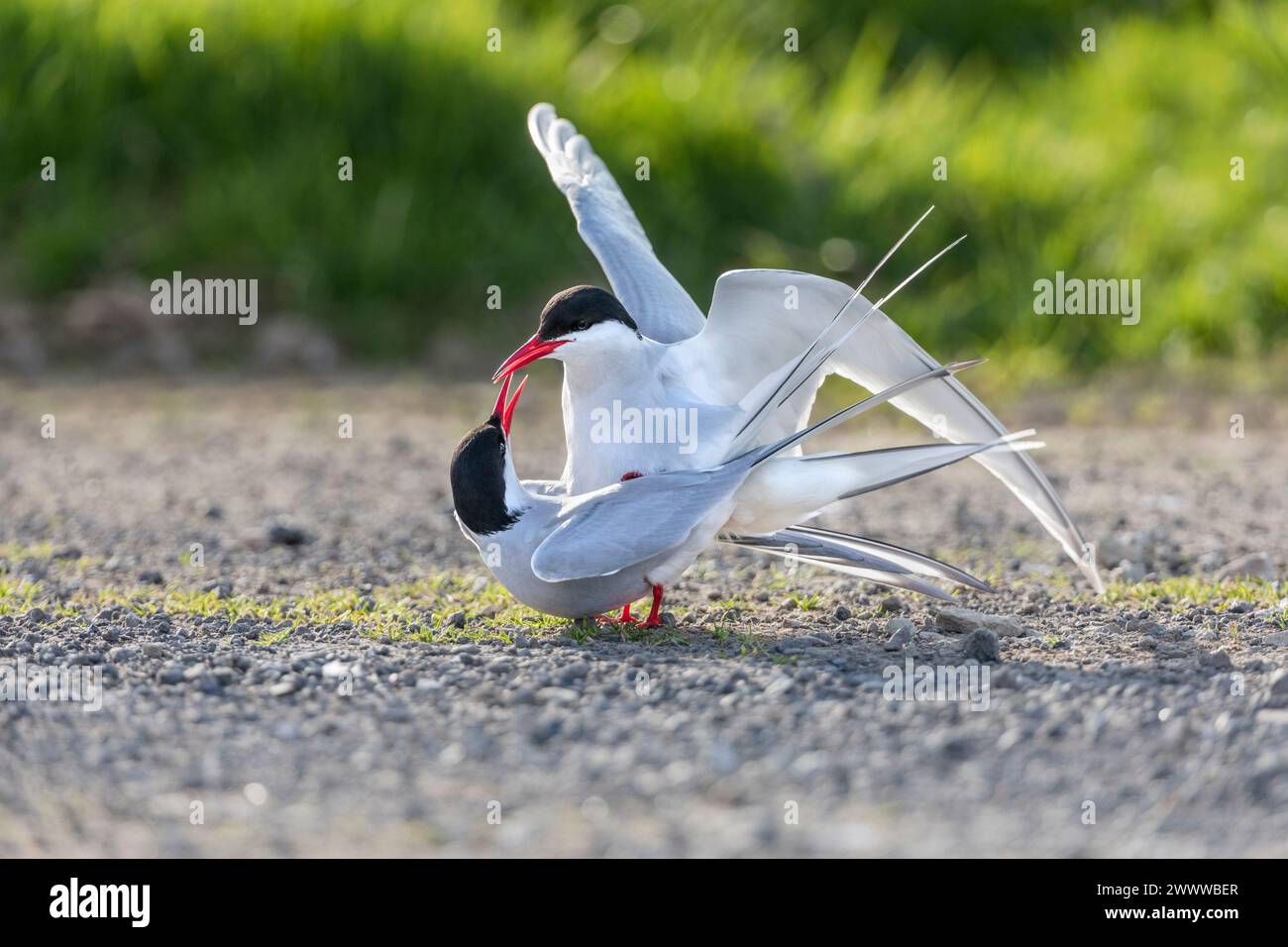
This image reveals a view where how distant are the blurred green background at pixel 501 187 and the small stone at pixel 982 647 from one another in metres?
4.46

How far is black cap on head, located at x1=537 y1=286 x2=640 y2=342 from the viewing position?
436 centimetres

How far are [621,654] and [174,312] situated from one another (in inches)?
213

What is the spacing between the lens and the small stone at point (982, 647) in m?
4.07

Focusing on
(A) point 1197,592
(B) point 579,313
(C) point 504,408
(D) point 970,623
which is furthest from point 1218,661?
(C) point 504,408

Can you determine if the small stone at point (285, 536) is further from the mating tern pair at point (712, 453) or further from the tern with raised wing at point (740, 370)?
the tern with raised wing at point (740, 370)

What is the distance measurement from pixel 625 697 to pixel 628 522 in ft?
1.57

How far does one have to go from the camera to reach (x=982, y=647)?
4066 mm

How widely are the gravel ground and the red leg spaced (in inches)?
1.4

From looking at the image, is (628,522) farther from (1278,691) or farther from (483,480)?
(1278,691)

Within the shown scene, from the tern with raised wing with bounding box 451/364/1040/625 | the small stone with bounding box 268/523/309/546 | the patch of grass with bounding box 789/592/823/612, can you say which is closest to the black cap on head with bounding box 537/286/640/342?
the tern with raised wing with bounding box 451/364/1040/625

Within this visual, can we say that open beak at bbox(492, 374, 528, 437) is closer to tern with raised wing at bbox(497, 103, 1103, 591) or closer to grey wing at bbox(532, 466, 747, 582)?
tern with raised wing at bbox(497, 103, 1103, 591)

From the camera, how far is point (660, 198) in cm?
918

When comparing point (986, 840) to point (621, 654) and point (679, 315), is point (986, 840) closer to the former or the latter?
point (621, 654)

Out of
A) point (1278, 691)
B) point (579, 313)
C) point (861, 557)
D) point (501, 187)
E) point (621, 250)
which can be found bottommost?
point (1278, 691)
